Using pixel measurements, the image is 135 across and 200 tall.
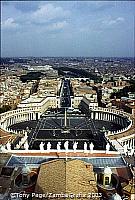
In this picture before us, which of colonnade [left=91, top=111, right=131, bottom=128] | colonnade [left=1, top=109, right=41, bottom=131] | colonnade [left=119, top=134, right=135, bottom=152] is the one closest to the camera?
colonnade [left=119, top=134, right=135, bottom=152]

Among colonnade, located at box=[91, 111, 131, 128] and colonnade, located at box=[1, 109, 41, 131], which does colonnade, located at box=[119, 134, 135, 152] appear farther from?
colonnade, located at box=[1, 109, 41, 131]

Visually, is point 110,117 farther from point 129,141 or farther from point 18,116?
point 129,141

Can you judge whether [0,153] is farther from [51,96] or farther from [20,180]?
[51,96]

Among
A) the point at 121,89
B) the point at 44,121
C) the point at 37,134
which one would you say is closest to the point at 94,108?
the point at 44,121

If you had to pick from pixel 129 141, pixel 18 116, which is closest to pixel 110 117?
pixel 18 116

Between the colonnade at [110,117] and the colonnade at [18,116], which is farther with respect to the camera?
the colonnade at [18,116]

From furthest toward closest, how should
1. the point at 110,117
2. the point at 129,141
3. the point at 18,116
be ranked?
1. the point at 18,116
2. the point at 110,117
3. the point at 129,141

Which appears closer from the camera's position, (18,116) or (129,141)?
(129,141)

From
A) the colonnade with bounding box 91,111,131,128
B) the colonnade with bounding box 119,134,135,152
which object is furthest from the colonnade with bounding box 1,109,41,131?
the colonnade with bounding box 119,134,135,152

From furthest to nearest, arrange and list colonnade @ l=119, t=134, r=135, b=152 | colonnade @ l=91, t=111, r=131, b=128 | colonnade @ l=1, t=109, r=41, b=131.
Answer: colonnade @ l=1, t=109, r=41, b=131 → colonnade @ l=91, t=111, r=131, b=128 → colonnade @ l=119, t=134, r=135, b=152

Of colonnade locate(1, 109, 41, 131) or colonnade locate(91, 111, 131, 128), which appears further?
colonnade locate(1, 109, 41, 131)

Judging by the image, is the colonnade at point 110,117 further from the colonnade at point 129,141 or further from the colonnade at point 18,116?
the colonnade at point 18,116


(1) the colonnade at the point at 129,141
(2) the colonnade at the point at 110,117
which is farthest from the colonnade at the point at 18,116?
(1) the colonnade at the point at 129,141
